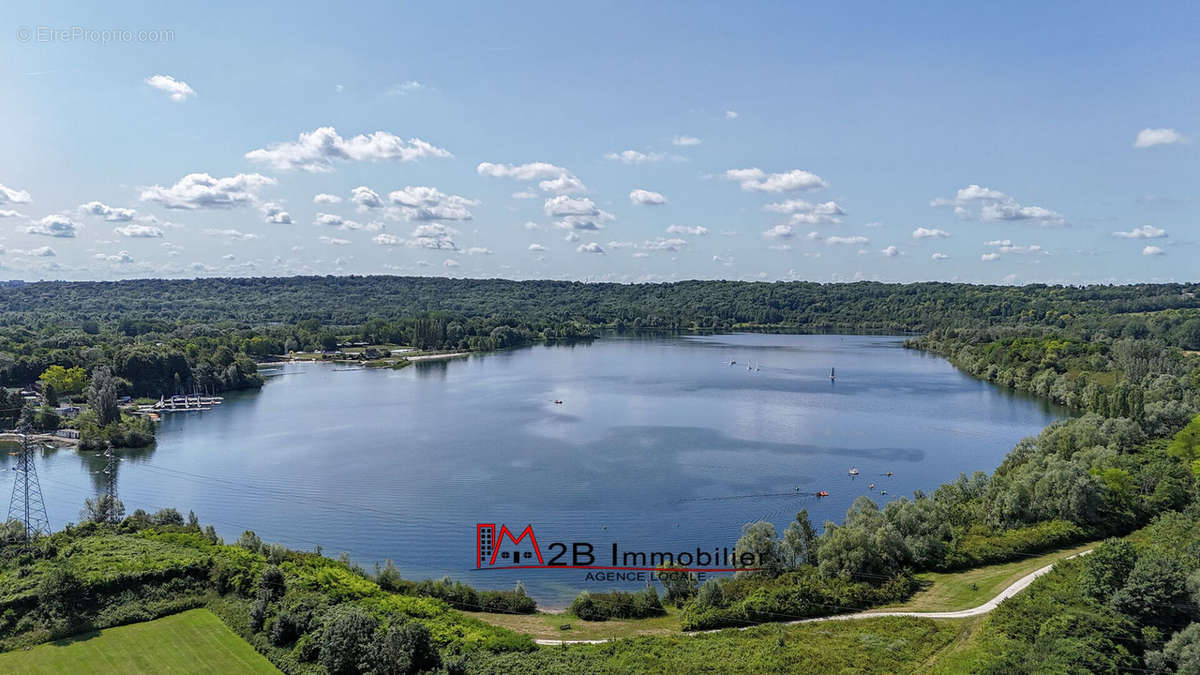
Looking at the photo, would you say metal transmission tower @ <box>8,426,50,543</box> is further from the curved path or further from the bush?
the curved path

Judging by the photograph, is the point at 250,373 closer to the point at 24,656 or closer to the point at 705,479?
the point at 705,479

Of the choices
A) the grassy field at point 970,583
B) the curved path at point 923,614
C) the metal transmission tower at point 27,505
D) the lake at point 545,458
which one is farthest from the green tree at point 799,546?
the metal transmission tower at point 27,505

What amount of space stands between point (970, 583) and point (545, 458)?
84.6ft

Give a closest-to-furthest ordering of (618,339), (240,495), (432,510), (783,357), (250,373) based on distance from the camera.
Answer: (432,510) → (240,495) → (250,373) → (783,357) → (618,339)

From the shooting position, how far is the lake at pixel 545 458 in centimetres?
3281

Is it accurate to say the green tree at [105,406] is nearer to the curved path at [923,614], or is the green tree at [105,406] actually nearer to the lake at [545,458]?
the lake at [545,458]

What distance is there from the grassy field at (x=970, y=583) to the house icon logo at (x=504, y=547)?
13.9 meters

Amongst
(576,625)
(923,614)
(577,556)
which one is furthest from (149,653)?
(923,614)

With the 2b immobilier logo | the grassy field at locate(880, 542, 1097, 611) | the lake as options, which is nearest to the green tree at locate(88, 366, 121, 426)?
the lake

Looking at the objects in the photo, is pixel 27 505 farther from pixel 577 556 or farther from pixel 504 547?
pixel 577 556

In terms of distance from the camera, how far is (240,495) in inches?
1496

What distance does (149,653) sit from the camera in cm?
1888

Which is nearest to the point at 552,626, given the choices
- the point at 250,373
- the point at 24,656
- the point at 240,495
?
the point at 24,656

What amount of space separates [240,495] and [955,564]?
32795 mm
